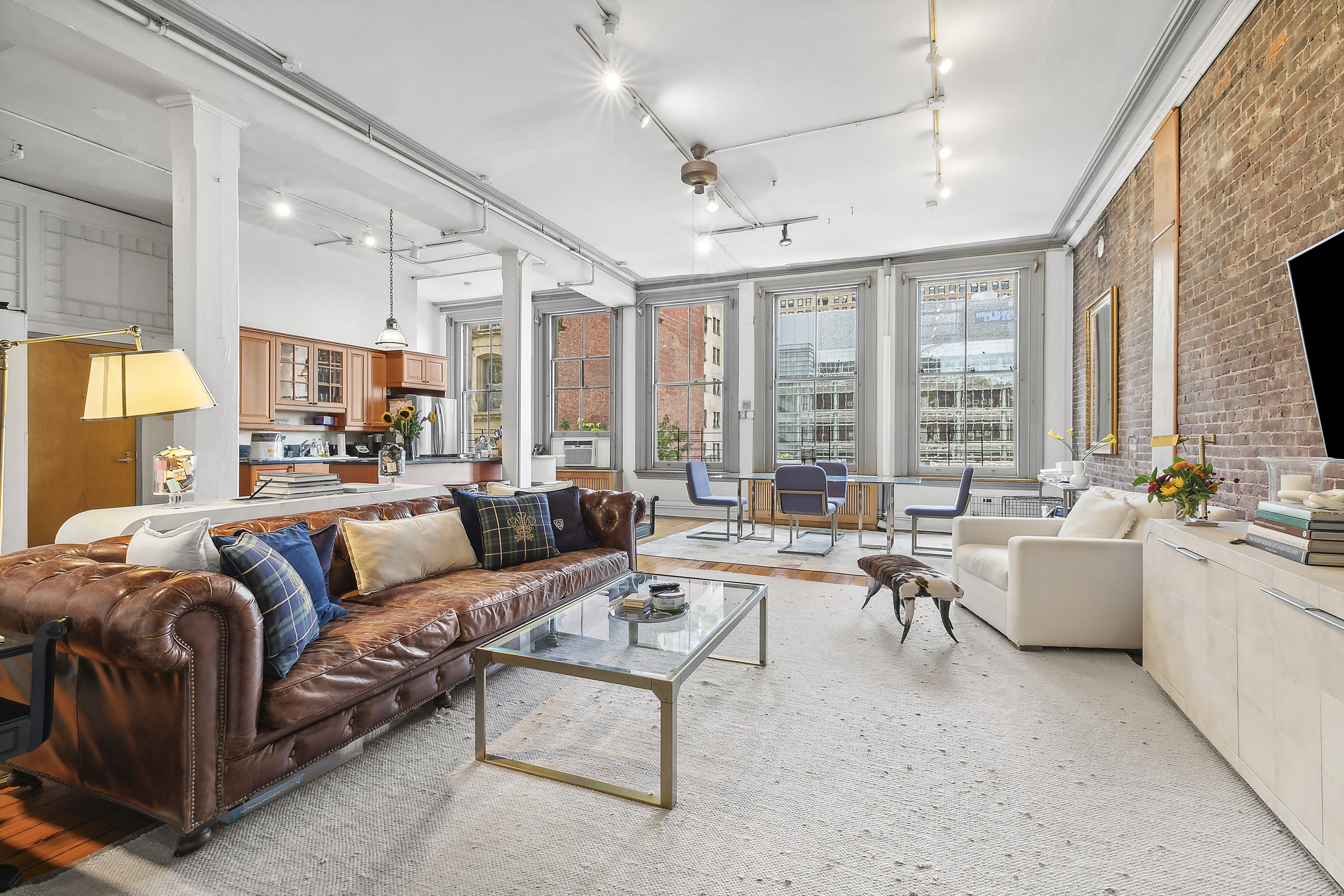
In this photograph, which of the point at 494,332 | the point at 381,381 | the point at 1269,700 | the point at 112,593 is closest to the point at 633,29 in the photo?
the point at 112,593

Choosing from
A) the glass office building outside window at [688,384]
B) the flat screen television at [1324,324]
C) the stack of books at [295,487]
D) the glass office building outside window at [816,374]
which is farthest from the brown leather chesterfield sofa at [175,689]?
the glass office building outside window at [688,384]

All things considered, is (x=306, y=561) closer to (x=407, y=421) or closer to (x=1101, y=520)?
(x=1101, y=520)

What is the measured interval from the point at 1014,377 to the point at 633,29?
5842 millimetres

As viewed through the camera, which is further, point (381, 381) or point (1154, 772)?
point (381, 381)

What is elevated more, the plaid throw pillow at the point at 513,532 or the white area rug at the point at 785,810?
the plaid throw pillow at the point at 513,532

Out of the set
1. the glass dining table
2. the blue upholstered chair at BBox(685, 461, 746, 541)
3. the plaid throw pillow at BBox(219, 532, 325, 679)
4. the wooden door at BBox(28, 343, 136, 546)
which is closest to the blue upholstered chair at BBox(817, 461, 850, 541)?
the glass dining table

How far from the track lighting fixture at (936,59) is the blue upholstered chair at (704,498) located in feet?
13.3

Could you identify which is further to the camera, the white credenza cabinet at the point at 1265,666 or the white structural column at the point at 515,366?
the white structural column at the point at 515,366

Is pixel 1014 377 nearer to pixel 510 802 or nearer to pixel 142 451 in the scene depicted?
pixel 510 802

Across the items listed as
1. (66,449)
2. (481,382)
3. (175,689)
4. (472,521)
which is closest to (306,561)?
(175,689)

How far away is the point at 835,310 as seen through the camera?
812 cm

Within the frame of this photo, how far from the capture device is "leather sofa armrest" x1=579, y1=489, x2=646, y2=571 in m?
3.98

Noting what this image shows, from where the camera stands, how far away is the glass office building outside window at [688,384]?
8805mm

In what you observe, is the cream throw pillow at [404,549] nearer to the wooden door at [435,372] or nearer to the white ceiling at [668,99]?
the white ceiling at [668,99]
